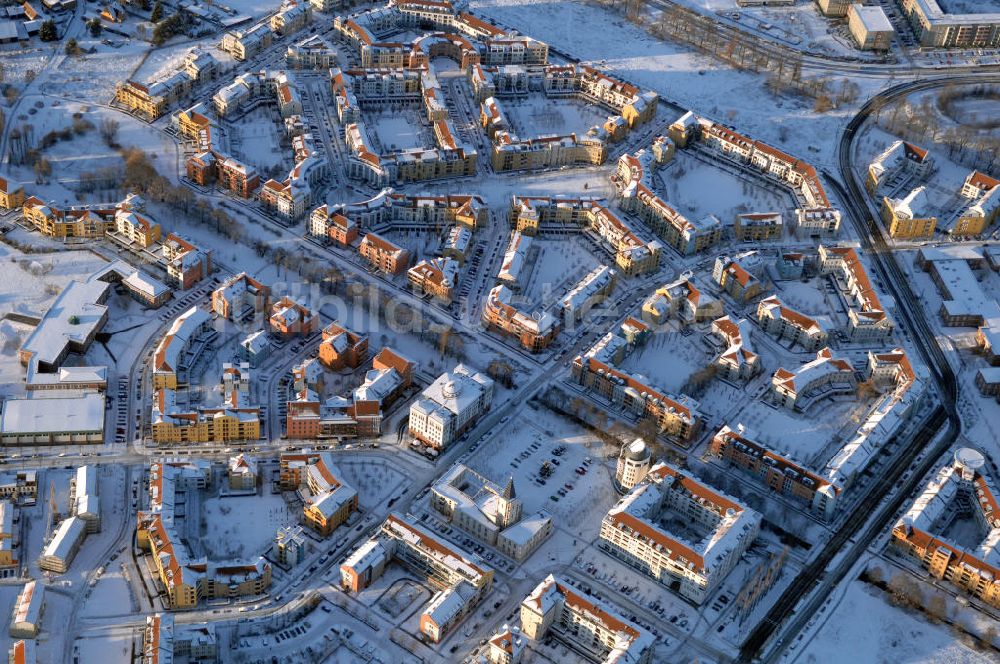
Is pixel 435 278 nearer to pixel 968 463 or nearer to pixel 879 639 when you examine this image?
pixel 968 463

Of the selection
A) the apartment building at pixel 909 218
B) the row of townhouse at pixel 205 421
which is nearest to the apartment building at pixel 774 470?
the apartment building at pixel 909 218

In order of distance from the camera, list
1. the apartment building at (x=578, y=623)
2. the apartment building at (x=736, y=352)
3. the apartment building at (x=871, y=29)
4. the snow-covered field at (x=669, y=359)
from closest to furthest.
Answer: the apartment building at (x=578, y=623) → the apartment building at (x=736, y=352) → the snow-covered field at (x=669, y=359) → the apartment building at (x=871, y=29)

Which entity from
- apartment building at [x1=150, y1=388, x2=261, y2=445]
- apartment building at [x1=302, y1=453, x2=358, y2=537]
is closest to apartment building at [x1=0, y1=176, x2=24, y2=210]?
apartment building at [x1=150, y1=388, x2=261, y2=445]

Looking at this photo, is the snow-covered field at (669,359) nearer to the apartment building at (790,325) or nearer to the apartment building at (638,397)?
the apartment building at (638,397)

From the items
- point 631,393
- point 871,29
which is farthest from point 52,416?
point 871,29

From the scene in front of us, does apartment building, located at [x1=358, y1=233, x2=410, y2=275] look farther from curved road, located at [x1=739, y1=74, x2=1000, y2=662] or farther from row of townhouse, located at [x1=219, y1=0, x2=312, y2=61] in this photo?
curved road, located at [x1=739, y1=74, x2=1000, y2=662]

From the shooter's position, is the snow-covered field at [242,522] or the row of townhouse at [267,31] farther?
the row of townhouse at [267,31]

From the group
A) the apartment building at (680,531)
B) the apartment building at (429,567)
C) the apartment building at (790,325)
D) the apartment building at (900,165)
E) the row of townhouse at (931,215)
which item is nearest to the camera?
the apartment building at (429,567)

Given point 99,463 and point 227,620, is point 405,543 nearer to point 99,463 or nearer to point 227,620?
point 227,620
